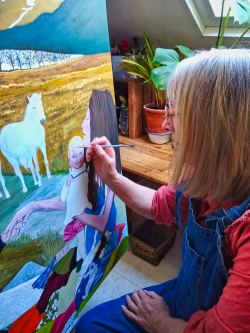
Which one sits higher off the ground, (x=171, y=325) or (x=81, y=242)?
(x=81, y=242)

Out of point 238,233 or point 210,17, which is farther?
point 210,17

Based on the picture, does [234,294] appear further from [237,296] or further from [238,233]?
[238,233]

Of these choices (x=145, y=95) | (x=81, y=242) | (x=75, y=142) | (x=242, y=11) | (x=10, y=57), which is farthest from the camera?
(x=145, y=95)

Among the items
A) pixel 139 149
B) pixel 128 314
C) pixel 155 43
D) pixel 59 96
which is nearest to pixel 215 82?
pixel 59 96

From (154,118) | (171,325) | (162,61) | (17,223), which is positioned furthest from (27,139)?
(154,118)

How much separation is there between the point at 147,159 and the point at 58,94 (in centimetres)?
78

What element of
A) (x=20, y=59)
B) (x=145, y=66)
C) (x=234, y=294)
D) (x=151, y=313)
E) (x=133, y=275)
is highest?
(x=20, y=59)

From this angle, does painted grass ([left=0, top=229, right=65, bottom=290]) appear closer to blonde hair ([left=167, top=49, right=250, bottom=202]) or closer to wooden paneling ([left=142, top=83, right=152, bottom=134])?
blonde hair ([left=167, top=49, right=250, bottom=202])

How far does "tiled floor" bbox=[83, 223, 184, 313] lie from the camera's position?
1362mm

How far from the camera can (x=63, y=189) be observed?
2.41 feet

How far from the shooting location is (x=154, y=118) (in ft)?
4.82

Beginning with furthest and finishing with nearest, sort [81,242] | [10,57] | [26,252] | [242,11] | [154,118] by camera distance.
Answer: [154,118] → [242,11] → [81,242] → [26,252] → [10,57]

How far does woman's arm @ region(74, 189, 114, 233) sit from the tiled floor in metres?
0.57

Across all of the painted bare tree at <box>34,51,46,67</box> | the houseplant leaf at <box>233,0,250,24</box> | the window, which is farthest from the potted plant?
the painted bare tree at <box>34,51,46,67</box>
